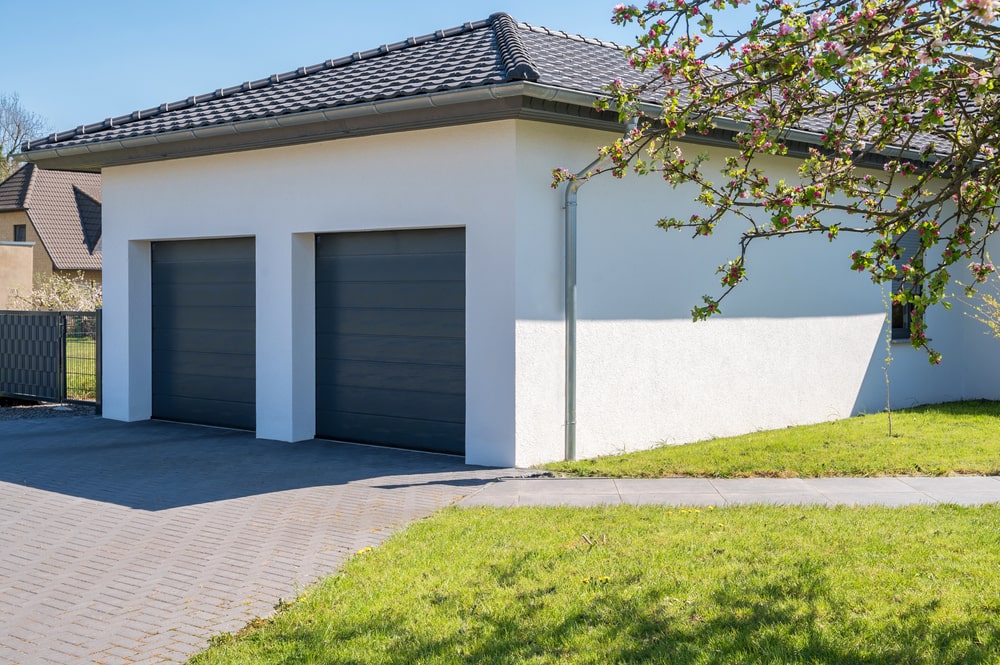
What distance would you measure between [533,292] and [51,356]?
8.90 metres

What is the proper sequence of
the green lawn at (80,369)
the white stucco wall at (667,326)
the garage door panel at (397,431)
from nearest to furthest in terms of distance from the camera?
1. the white stucco wall at (667,326)
2. the garage door panel at (397,431)
3. the green lawn at (80,369)

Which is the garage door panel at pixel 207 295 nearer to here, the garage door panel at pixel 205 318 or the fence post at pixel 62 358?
the garage door panel at pixel 205 318

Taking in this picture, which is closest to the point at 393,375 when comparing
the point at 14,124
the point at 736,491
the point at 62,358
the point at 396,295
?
the point at 396,295

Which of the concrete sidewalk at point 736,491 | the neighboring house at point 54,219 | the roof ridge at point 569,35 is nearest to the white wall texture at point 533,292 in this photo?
the concrete sidewalk at point 736,491

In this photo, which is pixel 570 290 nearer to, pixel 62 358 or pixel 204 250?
pixel 204 250

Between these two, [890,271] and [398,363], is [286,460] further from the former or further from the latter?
[890,271]

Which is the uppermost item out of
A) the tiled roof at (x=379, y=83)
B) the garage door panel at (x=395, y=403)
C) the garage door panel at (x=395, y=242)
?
the tiled roof at (x=379, y=83)

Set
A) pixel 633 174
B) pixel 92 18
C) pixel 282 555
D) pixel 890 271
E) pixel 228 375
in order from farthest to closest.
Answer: pixel 92 18 → pixel 228 375 → pixel 633 174 → pixel 282 555 → pixel 890 271

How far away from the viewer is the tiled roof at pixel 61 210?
1647 inches

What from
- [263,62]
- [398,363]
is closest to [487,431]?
[398,363]

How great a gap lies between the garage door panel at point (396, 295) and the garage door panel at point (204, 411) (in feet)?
6.22

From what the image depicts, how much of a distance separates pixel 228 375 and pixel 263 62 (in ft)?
91.7

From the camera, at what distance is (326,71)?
13141 millimetres

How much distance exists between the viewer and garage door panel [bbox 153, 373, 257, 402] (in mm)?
12867
